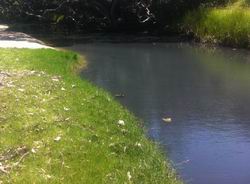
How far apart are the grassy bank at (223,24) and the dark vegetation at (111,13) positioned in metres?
1.47

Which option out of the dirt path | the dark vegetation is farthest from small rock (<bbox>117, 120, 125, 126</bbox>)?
the dark vegetation

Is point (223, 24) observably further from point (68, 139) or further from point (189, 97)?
point (68, 139)

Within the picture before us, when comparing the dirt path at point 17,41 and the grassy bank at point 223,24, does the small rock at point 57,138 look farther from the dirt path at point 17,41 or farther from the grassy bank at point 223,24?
the grassy bank at point 223,24

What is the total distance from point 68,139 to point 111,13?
23.2 m

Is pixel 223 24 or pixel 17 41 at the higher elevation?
Result: pixel 223 24

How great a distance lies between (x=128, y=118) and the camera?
37.5 feet

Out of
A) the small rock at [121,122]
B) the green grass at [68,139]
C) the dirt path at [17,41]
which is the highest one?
the green grass at [68,139]

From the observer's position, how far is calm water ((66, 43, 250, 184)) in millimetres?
Answer: 9734

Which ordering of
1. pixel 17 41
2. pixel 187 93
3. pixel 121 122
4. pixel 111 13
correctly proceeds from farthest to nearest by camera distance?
pixel 111 13 < pixel 17 41 < pixel 187 93 < pixel 121 122

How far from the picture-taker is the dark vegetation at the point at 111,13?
30.2 meters

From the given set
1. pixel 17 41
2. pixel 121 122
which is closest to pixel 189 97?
pixel 121 122

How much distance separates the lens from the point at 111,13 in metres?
31.5

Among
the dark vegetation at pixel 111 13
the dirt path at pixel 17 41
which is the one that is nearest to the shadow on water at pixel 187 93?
the dirt path at pixel 17 41

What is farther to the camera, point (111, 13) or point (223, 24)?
point (111, 13)
